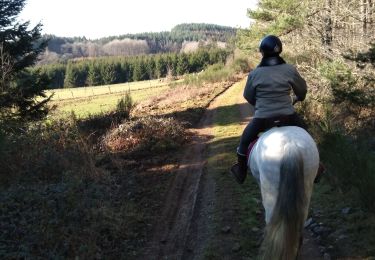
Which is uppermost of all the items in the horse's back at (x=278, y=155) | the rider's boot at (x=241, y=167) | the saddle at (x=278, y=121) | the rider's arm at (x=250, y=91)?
the rider's arm at (x=250, y=91)

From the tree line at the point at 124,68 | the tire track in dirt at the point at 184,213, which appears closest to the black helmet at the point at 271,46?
the tire track in dirt at the point at 184,213

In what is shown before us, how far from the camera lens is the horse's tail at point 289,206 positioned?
14.2 ft

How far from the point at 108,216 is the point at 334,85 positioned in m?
7.42

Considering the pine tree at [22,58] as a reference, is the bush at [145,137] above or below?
below

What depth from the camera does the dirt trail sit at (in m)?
6.67

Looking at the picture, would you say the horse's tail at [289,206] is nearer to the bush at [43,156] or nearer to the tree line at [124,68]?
the bush at [43,156]

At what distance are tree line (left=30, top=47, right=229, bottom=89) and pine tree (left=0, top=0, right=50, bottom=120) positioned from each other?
80882 millimetres

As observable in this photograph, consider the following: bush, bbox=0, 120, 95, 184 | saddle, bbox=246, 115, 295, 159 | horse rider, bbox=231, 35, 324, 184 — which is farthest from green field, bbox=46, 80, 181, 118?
saddle, bbox=246, 115, 295, 159

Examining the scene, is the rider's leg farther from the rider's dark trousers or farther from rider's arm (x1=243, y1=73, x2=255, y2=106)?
rider's arm (x1=243, y1=73, x2=255, y2=106)

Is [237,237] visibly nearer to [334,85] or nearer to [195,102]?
[334,85]

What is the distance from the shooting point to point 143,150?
1355 cm

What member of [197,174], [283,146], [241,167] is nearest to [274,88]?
[283,146]

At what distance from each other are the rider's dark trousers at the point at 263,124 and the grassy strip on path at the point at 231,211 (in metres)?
1.89

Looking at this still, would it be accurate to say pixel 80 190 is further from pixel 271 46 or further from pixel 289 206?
pixel 289 206
